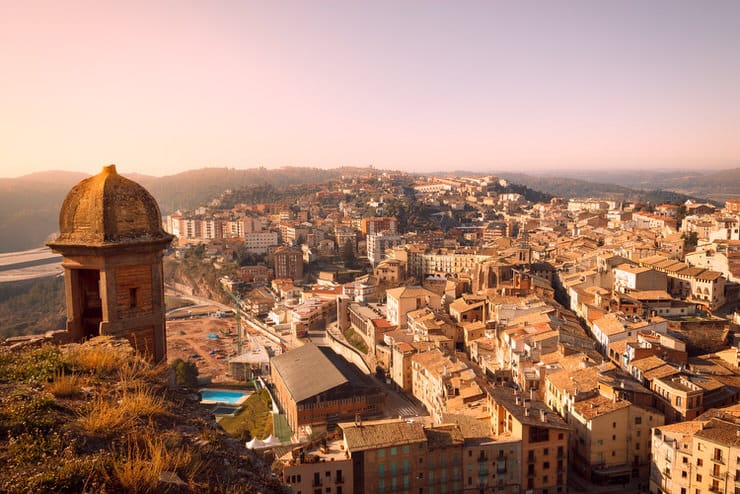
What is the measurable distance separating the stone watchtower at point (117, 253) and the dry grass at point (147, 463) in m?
2.48

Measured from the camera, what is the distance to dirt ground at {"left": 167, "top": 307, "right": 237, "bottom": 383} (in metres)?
30.8

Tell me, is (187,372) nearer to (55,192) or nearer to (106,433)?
(106,433)

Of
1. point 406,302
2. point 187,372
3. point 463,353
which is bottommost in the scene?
point 187,372

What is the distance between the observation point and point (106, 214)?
5.27 meters

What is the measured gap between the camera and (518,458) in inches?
547

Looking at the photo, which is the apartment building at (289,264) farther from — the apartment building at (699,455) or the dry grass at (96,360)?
the dry grass at (96,360)

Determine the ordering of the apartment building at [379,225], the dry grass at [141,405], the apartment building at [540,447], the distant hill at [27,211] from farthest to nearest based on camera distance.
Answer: the distant hill at [27,211] < the apartment building at [379,225] < the apartment building at [540,447] < the dry grass at [141,405]

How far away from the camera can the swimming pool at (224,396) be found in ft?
82.4

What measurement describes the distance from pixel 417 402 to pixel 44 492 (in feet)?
63.0

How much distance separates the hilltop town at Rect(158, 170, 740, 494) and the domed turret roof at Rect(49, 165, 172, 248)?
355 inches

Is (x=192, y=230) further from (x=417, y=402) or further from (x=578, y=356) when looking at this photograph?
(x=578, y=356)

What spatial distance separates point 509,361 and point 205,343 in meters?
21.8

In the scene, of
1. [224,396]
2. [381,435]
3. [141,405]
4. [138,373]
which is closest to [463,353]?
[381,435]

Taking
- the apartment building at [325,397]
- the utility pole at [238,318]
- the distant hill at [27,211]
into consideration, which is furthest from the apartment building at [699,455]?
the distant hill at [27,211]
